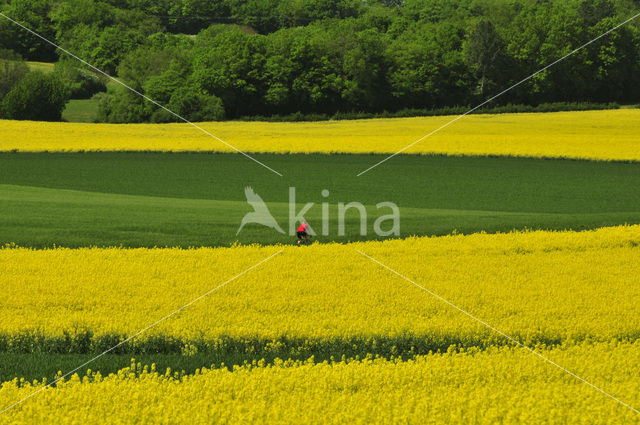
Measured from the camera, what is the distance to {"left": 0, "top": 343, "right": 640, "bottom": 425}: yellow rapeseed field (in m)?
6.84

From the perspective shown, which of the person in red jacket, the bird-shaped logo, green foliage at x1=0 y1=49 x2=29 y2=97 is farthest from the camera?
green foliage at x1=0 y1=49 x2=29 y2=97

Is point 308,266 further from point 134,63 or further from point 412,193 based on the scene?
point 134,63

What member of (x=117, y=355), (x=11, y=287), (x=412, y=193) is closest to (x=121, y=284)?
(x=11, y=287)

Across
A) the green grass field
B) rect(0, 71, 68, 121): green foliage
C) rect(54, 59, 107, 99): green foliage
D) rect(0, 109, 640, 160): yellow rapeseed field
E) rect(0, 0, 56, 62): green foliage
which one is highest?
rect(0, 0, 56, 62): green foliage

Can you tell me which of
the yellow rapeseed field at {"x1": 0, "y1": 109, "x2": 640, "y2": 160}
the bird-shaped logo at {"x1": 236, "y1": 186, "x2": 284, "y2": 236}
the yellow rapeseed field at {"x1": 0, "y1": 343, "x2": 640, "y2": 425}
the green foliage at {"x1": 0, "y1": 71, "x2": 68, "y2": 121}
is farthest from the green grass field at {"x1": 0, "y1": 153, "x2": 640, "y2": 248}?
the green foliage at {"x1": 0, "y1": 71, "x2": 68, "y2": 121}

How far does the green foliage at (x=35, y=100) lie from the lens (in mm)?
65750

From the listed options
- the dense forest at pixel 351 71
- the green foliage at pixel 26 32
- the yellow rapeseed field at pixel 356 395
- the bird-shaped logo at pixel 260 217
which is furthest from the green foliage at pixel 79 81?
the yellow rapeseed field at pixel 356 395

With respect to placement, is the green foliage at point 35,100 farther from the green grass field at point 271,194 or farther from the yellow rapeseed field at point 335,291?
the yellow rapeseed field at point 335,291

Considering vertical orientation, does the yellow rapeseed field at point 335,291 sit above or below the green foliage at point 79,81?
below

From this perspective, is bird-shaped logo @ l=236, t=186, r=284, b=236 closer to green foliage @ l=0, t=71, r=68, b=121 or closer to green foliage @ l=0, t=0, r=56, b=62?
green foliage @ l=0, t=71, r=68, b=121

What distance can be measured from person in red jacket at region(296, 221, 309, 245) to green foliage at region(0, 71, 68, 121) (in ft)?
185

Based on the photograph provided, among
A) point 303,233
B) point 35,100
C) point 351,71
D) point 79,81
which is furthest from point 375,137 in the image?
point 79,81

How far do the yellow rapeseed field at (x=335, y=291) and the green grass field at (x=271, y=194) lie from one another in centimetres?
284

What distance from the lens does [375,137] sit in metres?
A: 50.8
